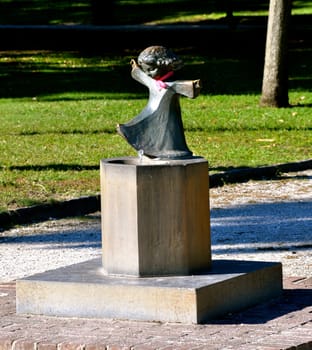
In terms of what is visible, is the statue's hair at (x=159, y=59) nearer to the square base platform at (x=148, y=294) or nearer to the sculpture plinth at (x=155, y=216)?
the sculpture plinth at (x=155, y=216)

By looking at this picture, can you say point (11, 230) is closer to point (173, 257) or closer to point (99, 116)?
point (173, 257)

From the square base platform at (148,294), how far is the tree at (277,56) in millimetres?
11619

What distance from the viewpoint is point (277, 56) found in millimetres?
19828

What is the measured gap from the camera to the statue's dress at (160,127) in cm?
816

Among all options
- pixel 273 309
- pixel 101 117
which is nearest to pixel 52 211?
pixel 273 309

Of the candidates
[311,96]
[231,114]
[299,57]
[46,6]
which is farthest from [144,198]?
[46,6]

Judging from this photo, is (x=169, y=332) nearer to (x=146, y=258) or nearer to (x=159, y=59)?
(x=146, y=258)

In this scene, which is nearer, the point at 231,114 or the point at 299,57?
the point at 231,114

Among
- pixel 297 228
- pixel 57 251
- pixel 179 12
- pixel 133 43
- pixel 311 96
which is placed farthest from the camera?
pixel 179 12

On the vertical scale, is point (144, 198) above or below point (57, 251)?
above

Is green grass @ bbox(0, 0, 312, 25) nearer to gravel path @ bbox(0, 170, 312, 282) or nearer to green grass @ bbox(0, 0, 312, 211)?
green grass @ bbox(0, 0, 312, 211)

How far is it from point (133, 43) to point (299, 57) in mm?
4221

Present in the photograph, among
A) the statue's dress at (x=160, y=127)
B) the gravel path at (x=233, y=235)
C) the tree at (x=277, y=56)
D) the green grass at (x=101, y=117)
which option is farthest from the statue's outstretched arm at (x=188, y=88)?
the tree at (x=277, y=56)

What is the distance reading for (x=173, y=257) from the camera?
792cm
